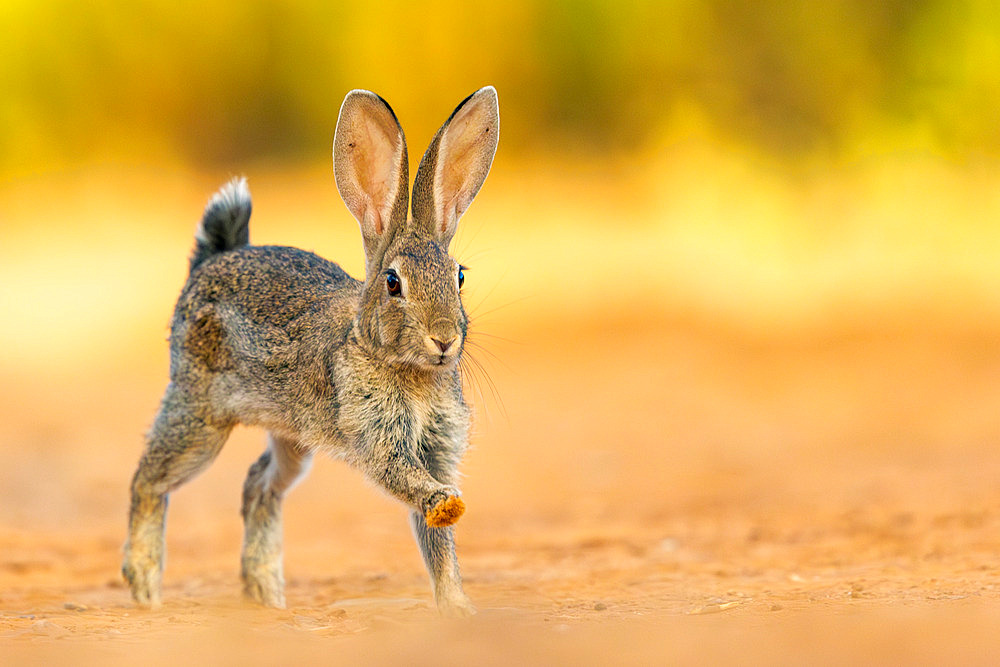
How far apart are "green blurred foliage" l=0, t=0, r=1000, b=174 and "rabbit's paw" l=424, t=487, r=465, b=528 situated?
486 inches

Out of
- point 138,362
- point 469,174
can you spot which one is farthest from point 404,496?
point 138,362

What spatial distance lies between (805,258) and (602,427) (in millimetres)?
4892

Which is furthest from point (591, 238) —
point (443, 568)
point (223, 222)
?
point (443, 568)

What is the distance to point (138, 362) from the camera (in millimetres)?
12805

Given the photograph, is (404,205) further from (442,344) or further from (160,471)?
(160,471)

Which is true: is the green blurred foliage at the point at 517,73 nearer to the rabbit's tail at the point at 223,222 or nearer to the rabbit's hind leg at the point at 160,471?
the rabbit's tail at the point at 223,222

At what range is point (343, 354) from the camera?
538 cm

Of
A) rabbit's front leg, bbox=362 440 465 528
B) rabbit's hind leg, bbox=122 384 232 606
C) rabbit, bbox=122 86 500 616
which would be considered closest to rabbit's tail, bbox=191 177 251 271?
rabbit, bbox=122 86 500 616

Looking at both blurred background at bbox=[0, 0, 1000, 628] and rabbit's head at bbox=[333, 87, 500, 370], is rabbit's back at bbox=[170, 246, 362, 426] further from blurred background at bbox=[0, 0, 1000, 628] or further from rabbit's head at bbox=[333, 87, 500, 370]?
blurred background at bbox=[0, 0, 1000, 628]

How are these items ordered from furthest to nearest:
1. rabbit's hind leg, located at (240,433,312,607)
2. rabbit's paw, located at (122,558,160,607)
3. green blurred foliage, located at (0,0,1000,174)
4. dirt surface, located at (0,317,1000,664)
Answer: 1. green blurred foliage, located at (0,0,1000,174)
2. rabbit's hind leg, located at (240,433,312,607)
3. rabbit's paw, located at (122,558,160,607)
4. dirt surface, located at (0,317,1000,664)

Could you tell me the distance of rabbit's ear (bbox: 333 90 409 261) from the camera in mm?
5320

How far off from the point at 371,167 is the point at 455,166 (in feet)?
1.18

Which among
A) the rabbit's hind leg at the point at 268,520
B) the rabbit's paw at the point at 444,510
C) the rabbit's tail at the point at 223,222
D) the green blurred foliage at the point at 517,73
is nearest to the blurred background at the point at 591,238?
the green blurred foliage at the point at 517,73

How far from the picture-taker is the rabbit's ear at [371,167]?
532 cm
